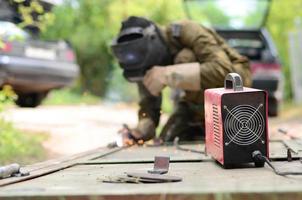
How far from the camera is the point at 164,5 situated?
24.5m

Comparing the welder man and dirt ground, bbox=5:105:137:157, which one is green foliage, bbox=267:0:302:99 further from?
the welder man

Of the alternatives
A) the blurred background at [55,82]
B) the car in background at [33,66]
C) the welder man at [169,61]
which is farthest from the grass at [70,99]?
the welder man at [169,61]

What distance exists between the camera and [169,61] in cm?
585

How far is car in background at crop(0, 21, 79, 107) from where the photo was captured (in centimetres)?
829

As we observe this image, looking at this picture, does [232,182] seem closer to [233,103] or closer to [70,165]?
[233,103]

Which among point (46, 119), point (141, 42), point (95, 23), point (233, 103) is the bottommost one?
point (46, 119)

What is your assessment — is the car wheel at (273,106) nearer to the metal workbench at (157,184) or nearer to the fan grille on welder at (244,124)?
the metal workbench at (157,184)

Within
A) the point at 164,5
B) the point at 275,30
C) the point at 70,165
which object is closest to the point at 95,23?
the point at 164,5

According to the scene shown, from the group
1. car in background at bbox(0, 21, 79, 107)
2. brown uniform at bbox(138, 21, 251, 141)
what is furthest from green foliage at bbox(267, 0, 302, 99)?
brown uniform at bbox(138, 21, 251, 141)

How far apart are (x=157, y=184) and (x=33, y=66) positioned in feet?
20.8

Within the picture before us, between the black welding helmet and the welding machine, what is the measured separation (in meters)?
2.24

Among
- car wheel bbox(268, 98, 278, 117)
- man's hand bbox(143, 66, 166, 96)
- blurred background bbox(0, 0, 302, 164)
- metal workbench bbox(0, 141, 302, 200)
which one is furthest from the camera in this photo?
car wheel bbox(268, 98, 278, 117)

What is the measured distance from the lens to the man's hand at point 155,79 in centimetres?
557

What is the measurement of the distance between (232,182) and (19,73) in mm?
6093
